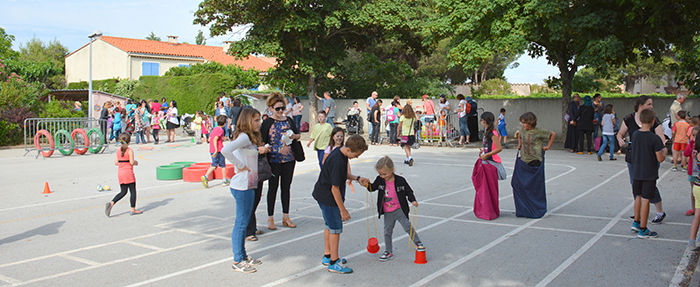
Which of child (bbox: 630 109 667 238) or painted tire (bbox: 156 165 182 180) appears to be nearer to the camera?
child (bbox: 630 109 667 238)

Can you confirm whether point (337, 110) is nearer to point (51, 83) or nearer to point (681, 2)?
point (681, 2)

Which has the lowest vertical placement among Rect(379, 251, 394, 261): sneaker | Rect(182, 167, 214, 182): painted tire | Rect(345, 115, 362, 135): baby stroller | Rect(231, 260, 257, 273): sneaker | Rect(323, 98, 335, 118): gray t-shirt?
Rect(231, 260, 257, 273): sneaker

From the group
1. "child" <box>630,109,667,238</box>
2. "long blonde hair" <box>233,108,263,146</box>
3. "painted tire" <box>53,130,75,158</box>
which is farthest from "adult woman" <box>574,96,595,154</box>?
"painted tire" <box>53,130,75,158</box>

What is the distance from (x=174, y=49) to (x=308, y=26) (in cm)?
3575

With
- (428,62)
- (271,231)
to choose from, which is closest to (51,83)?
(428,62)

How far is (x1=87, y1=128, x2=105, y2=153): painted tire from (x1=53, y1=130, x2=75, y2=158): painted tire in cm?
77

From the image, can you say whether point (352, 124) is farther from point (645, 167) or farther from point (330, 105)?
point (645, 167)

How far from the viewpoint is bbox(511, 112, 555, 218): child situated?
806 centimetres

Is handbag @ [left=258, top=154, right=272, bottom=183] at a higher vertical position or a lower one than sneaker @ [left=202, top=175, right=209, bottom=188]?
higher

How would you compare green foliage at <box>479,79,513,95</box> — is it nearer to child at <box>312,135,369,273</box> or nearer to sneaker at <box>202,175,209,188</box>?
sneaker at <box>202,175,209,188</box>

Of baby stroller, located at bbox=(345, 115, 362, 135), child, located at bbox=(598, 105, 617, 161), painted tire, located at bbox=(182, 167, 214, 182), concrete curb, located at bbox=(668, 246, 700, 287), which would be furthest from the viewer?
baby stroller, located at bbox=(345, 115, 362, 135)

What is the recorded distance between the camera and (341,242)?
6.83 m

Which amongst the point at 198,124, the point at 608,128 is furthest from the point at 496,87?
the point at 608,128

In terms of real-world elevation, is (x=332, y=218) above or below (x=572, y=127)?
below
